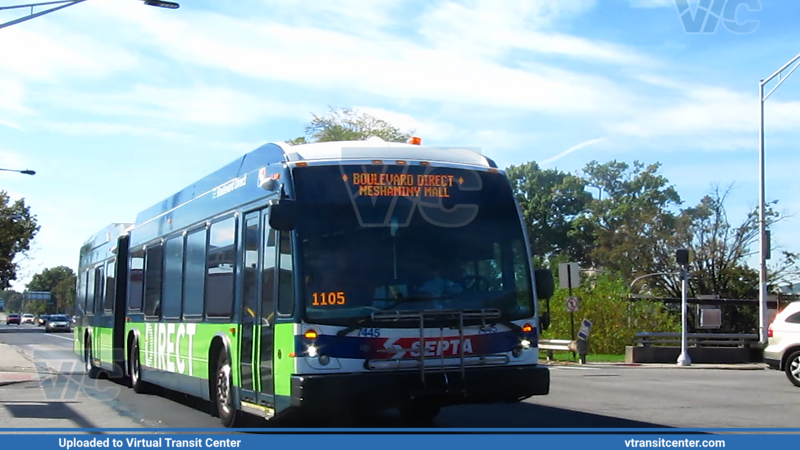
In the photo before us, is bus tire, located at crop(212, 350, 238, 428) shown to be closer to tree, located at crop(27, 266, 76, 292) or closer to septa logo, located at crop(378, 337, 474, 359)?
septa logo, located at crop(378, 337, 474, 359)

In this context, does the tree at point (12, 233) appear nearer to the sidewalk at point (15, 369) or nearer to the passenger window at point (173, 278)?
the sidewalk at point (15, 369)

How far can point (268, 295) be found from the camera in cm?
1006

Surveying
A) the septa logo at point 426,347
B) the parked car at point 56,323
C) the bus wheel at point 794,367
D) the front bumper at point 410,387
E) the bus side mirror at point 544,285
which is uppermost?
the bus side mirror at point 544,285

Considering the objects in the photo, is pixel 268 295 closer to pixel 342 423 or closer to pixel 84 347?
pixel 342 423

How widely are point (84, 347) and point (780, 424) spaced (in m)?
16.3

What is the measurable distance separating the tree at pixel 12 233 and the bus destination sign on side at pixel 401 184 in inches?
2282

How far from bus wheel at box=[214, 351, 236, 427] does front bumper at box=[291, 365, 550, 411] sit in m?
2.19

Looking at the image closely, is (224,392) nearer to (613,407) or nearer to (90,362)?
(613,407)

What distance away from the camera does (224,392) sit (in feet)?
37.5

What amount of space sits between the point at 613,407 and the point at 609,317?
75.8 feet

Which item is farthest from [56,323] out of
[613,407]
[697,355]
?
[613,407]

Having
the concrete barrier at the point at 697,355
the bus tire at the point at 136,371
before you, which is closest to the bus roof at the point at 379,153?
the bus tire at the point at 136,371

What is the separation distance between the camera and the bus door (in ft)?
32.7

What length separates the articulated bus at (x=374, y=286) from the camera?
9.29m
